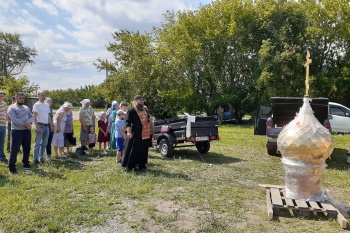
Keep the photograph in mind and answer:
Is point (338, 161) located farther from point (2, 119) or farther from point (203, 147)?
point (2, 119)

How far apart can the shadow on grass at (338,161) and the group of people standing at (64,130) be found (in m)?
5.08

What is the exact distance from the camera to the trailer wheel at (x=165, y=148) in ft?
35.5

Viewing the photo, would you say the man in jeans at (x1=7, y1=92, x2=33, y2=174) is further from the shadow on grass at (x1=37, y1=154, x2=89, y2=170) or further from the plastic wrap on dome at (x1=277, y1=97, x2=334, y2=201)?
the plastic wrap on dome at (x1=277, y1=97, x2=334, y2=201)

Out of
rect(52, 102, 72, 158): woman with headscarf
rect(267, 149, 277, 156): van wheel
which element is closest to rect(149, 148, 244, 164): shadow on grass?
rect(267, 149, 277, 156): van wheel

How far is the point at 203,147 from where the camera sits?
38.1 feet

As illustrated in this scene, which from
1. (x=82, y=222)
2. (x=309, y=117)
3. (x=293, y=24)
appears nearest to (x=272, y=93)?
(x=293, y=24)

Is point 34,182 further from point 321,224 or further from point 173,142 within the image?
point 321,224

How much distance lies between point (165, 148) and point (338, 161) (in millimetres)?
5087

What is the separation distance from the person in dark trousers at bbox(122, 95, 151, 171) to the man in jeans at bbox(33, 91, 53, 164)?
233 cm

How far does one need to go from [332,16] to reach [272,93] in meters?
6.78

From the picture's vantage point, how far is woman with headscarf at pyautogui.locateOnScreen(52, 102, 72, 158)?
1021 centimetres

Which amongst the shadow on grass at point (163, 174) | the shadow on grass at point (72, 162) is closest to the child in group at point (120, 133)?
the shadow on grass at point (72, 162)

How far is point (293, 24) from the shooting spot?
2709 cm

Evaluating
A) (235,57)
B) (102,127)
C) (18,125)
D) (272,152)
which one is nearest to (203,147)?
(272,152)
